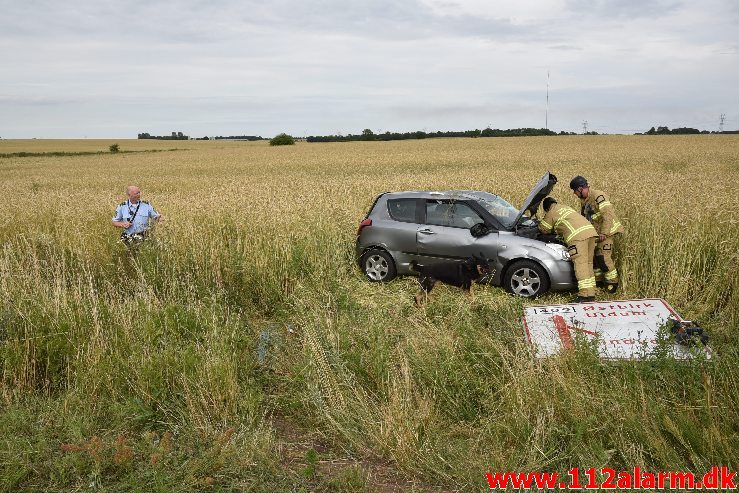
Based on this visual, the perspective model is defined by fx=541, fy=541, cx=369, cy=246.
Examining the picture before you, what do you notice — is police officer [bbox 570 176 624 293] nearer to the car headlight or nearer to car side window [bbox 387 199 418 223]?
the car headlight

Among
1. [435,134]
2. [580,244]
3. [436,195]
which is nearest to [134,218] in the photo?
[436,195]

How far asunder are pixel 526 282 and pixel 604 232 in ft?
4.45

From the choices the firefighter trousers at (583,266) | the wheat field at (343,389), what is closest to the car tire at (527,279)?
the wheat field at (343,389)

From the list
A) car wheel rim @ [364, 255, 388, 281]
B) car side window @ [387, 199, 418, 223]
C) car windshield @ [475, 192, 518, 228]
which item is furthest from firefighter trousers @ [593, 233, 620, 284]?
car wheel rim @ [364, 255, 388, 281]

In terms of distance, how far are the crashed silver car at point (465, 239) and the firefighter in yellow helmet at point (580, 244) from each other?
221mm

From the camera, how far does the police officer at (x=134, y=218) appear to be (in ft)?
30.1

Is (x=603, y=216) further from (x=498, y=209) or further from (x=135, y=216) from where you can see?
(x=135, y=216)

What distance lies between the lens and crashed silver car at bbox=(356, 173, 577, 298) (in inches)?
298

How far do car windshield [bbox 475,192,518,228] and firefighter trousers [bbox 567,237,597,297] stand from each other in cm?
107

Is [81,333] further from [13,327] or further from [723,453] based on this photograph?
[723,453]

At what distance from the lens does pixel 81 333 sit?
217 inches

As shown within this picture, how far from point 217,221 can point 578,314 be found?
6858 mm

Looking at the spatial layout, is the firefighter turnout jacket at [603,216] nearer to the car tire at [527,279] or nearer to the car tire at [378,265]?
the car tire at [527,279]

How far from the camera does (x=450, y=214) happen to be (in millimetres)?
8430
